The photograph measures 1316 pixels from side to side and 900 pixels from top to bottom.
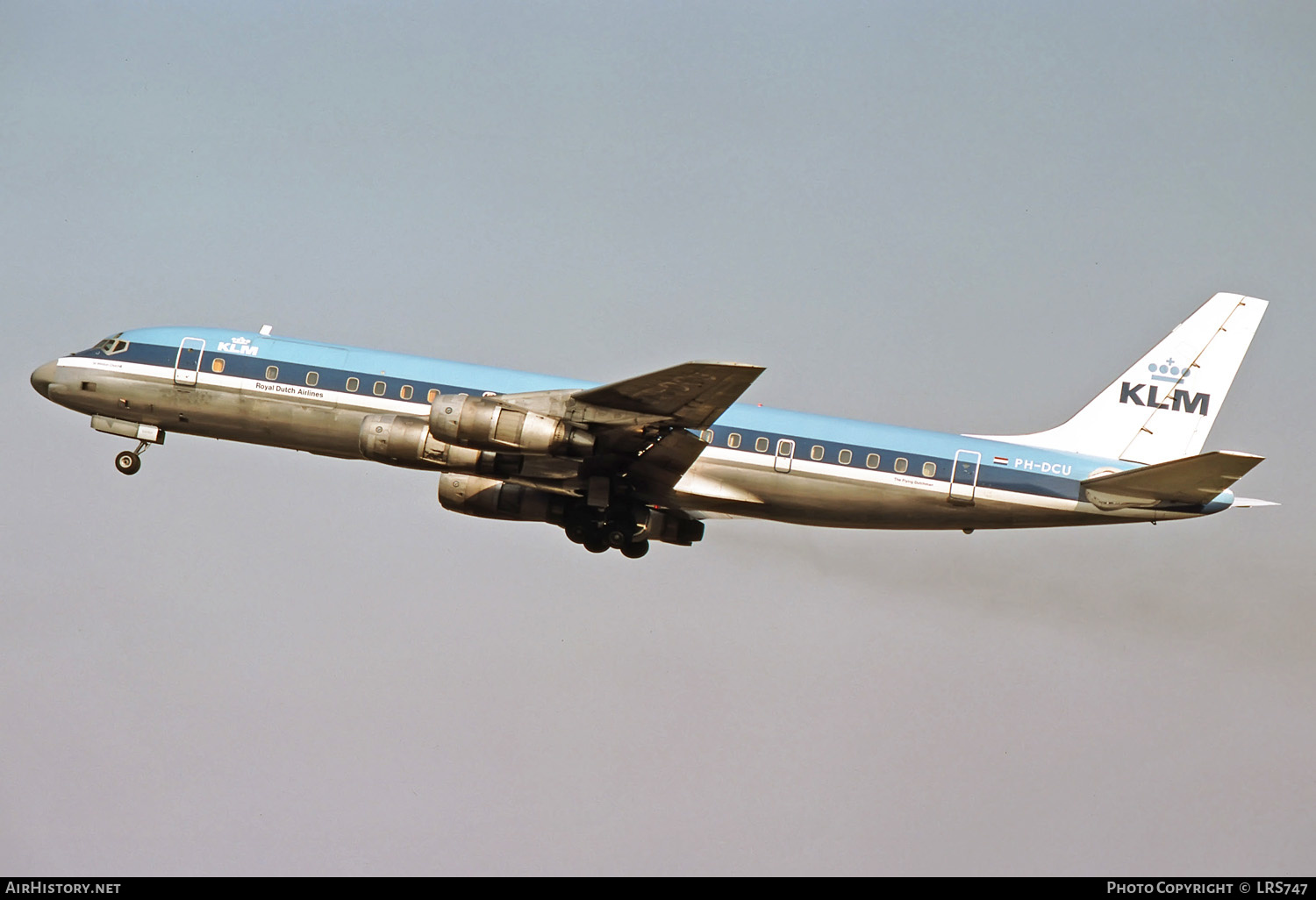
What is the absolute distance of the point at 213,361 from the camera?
121 ft

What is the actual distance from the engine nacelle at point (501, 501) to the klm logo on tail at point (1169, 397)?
1410cm

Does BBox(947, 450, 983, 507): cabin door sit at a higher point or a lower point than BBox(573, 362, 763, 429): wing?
lower

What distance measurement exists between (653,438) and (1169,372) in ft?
42.5

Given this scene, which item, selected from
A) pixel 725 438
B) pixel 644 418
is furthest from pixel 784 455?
pixel 644 418

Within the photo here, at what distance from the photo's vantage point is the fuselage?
3484 cm

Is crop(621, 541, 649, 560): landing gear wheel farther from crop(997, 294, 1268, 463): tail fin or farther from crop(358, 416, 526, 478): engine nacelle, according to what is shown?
crop(997, 294, 1268, 463): tail fin

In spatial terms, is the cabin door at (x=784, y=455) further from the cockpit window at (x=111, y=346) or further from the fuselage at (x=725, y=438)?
the cockpit window at (x=111, y=346)

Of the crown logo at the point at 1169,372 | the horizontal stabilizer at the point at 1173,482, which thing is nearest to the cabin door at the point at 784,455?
the horizontal stabilizer at the point at 1173,482

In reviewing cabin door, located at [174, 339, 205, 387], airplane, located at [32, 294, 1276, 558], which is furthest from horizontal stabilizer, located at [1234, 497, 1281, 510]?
cabin door, located at [174, 339, 205, 387]

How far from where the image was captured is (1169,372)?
121ft

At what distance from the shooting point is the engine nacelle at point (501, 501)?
37.6m
